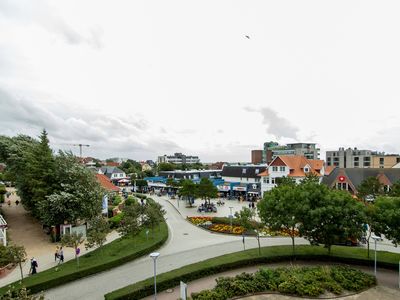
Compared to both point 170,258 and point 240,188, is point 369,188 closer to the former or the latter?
point 240,188

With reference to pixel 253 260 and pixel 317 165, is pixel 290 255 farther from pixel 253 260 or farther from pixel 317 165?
→ pixel 317 165

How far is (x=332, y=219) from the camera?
1906cm

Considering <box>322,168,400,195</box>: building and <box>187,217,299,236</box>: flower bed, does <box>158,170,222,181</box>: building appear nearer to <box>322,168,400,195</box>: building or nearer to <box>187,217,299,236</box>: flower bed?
<box>322,168,400,195</box>: building

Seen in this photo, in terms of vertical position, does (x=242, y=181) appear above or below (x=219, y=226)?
above

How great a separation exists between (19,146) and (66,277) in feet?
70.9

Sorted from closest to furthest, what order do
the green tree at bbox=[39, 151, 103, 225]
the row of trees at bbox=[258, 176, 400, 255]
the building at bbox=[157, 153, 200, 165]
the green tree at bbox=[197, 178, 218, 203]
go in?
1. the row of trees at bbox=[258, 176, 400, 255]
2. the green tree at bbox=[39, 151, 103, 225]
3. the green tree at bbox=[197, 178, 218, 203]
4. the building at bbox=[157, 153, 200, 165]

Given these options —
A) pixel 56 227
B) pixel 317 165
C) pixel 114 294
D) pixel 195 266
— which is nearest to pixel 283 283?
pixel 195 266

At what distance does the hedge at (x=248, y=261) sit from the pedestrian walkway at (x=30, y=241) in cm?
961

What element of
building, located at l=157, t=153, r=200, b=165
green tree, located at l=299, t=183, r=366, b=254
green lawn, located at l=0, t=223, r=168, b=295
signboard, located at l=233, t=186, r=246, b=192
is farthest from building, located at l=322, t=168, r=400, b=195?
building, located at l=157, t=153, r=200, b=165

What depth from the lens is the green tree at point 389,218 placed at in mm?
17219

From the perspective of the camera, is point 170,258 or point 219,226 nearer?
point 170,258

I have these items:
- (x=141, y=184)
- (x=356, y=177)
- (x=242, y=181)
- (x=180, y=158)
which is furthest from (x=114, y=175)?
(x=180, y=158)

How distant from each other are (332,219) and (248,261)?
6.68 meters

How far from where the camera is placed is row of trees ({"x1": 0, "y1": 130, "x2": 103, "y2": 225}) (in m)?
25.7
